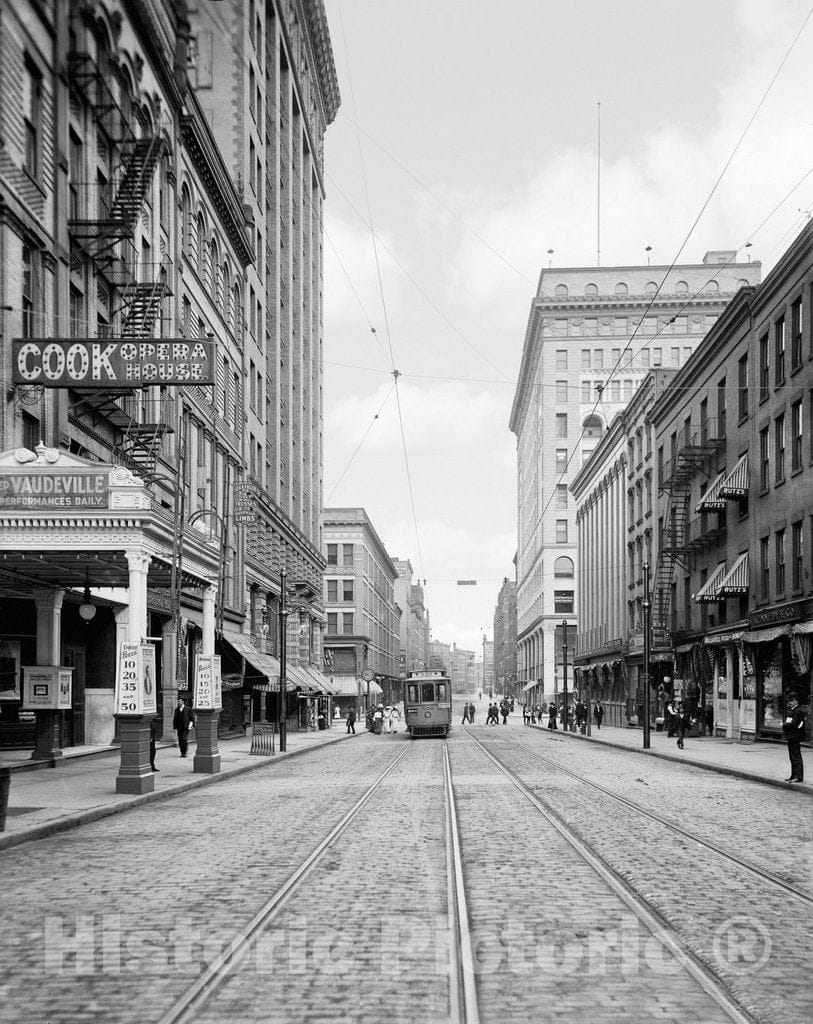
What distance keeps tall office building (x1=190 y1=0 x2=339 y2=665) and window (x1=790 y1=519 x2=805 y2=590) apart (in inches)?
924

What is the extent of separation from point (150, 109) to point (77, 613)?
1309cm

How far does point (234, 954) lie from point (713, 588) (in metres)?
36.2

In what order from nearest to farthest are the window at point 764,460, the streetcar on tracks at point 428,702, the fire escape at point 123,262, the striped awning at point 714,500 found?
the fire escape at point 123,262 → the window at point 764,460 → the striped awning at point 714,500 → the streetcar on tracks at point 428,702

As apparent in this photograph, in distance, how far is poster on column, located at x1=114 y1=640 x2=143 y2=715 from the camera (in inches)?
772

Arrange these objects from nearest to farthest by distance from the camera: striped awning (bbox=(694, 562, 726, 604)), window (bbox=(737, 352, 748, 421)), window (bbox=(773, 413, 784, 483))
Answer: window (bbox=(773, 413, 784, 483)) → striped awning (bbox=(694, 562, 726, 604)) → window (bbox=(737, 352, 748, 421))

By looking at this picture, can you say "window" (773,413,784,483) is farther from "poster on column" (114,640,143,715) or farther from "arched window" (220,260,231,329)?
"poster on column" (114,640,143,715)

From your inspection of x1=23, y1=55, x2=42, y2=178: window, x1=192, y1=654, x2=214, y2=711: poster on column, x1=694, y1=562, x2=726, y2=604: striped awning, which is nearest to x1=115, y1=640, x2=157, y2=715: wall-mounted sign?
x1=192, y1=654, x2=214, y2=711: poster on column

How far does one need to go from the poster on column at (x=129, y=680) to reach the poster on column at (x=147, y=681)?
0.10 meters

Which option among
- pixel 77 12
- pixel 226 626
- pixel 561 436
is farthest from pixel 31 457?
pixel 561 436

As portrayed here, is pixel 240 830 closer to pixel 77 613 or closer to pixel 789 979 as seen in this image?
pixel 789 979

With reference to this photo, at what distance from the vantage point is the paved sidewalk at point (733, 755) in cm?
2394

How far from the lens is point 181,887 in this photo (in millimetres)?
10320

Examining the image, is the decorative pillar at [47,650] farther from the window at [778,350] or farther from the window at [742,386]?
the window at [742,386]

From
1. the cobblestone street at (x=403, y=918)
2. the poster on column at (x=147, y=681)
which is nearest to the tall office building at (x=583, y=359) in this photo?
the poster on column at (x=147, y=681)
